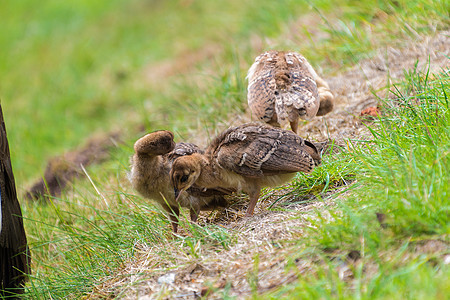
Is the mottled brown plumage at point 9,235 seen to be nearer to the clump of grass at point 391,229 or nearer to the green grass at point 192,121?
the green grass at point 192,121

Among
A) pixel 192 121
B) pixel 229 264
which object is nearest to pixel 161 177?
pixel 229 264

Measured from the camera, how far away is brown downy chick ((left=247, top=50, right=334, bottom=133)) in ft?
16.1

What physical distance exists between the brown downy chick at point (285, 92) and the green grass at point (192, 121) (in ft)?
1.98

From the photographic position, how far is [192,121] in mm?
7090

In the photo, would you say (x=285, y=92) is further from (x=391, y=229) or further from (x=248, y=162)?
(x=391, y=229)

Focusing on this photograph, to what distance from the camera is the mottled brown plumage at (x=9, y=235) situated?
422 cm

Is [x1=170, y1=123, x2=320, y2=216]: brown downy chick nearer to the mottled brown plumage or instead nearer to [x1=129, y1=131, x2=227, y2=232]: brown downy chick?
[x1=129, y1=131, x2=227, y2=232]: brown downy chick

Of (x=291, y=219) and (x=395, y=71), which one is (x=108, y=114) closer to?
(x=395, y=71)

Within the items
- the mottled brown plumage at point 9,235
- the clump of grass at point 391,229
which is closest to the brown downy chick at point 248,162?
the clump of grass at point 391,229

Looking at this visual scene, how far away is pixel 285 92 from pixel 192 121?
222cm

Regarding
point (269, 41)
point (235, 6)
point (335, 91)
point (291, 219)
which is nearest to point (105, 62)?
point (235, 6)

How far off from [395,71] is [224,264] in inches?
142

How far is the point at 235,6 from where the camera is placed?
11531 mm

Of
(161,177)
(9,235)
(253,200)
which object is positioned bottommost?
(253,200)
